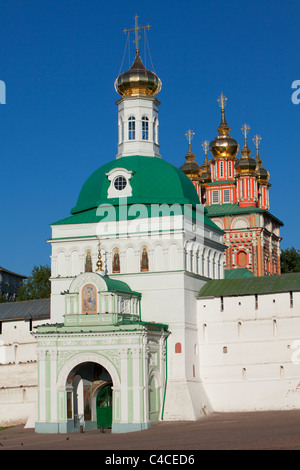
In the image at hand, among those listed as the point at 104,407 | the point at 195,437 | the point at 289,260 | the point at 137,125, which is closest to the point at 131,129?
the point at 137,125

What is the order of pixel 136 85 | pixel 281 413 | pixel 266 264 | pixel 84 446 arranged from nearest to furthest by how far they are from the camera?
pixel 84 446, pixel 281 413, pixel 136 85, pixel 266 264

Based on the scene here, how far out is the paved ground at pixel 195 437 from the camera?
1983 centimetres

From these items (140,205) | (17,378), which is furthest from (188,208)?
(17,378)

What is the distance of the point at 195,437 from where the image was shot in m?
22.1

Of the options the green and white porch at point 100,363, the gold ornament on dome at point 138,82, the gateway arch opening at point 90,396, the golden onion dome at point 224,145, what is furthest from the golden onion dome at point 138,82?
the golden onion dome at point 224,145

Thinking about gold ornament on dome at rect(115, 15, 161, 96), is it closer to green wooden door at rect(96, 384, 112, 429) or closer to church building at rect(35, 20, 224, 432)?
church building at rect(35, 20, 224, 432)

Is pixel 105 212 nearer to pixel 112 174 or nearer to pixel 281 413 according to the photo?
pixel 112 174

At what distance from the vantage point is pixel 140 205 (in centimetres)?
2989

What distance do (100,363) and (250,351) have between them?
5205 mm

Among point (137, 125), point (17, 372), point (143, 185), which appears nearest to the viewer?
point (143, 185)

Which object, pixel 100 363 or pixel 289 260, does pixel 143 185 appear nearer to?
pixel 100 363

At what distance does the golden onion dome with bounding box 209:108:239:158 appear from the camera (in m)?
48.2

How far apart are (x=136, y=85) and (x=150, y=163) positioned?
3.72 m

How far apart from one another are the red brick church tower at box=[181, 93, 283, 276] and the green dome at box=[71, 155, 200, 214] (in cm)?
1553
